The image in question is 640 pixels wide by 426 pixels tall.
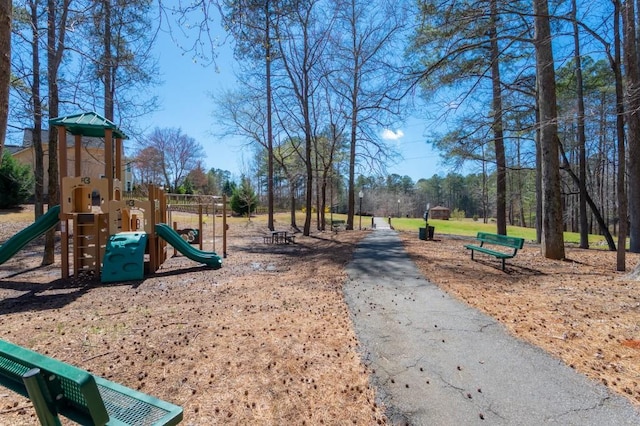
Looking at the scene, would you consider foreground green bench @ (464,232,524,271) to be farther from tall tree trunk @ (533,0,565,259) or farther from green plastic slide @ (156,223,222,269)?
green plastic slide @ (156,223,222,269)

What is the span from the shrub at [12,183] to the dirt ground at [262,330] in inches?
724

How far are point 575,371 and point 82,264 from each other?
929 cm

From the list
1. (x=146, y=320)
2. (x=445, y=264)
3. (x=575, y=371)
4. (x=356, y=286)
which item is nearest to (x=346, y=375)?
→ (x=575, y=371)

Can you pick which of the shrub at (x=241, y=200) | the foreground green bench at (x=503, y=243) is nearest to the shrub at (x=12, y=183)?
the shrub at (x=241, y=200)

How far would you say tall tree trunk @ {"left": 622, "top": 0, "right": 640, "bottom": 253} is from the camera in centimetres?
714

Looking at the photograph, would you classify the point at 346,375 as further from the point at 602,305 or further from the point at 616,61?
the point at 616,61

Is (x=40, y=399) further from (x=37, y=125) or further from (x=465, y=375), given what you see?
(x=37, y=125)

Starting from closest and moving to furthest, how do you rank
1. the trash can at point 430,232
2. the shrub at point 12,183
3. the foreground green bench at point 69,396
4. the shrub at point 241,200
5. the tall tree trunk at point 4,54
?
1. the foreground green bench at point 69,396
2. the tall tree trunk at point 4,54
3. the trash can at point 430,232
4. the shrub at point 12,183
5. the shrub at point 241,200

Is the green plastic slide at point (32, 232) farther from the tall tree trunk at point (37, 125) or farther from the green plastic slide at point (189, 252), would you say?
the tall tree trunk at point (37, 125)

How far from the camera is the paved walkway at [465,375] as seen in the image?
2.51 metres

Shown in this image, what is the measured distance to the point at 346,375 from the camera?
3.05m

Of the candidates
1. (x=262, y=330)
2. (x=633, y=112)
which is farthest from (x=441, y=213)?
(x=262, y=330)

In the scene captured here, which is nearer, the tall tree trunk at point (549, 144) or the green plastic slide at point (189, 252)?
the green plastic slide at point (189, 252)

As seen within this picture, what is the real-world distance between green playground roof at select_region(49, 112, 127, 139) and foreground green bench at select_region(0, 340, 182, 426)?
749 centimetres
